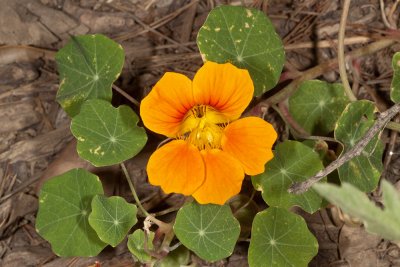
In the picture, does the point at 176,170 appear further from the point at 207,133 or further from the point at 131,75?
the point at 131,75

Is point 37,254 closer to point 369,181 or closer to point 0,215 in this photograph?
point 0,215

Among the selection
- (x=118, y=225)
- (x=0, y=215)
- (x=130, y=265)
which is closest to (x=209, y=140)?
(x=118, y=225)

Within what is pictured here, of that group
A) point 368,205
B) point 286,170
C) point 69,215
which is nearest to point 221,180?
point 286,170

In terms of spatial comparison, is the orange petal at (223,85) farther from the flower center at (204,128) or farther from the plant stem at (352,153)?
the plant stem at (352,153)

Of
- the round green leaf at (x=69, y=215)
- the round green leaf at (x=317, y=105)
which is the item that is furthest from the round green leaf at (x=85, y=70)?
the round green leaf at (x=317, y=105)

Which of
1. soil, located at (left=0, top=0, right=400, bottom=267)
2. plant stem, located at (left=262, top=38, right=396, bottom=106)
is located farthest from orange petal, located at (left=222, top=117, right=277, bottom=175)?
soil, located at (left=0, top=0, right=400, bottom=267)
